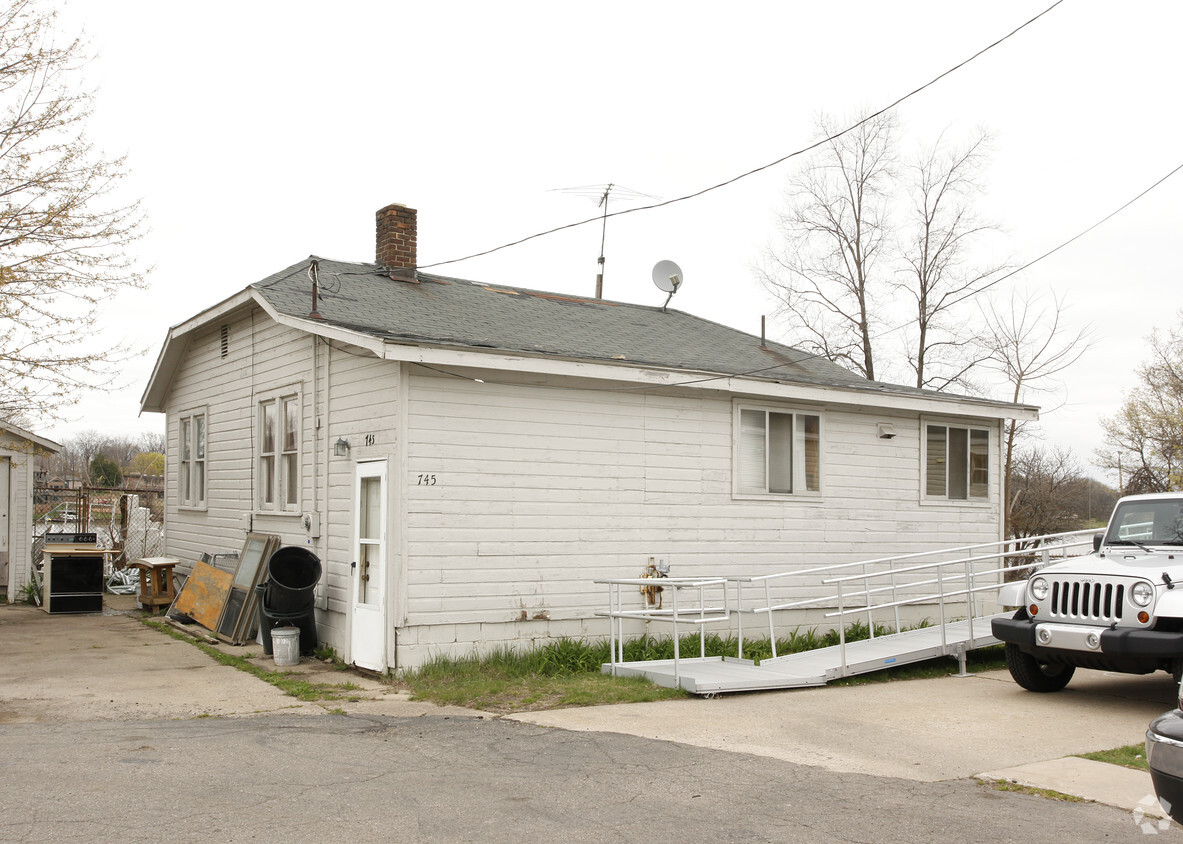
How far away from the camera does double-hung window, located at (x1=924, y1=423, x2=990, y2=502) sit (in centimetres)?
1515

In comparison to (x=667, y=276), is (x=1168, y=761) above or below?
below

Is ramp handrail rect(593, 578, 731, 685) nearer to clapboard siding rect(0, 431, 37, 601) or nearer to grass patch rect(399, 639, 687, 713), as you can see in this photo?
grass patch rect(399, 639, 687, 713)

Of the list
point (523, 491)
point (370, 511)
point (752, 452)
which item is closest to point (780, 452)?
point (752, 452)

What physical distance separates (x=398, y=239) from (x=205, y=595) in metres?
5.55

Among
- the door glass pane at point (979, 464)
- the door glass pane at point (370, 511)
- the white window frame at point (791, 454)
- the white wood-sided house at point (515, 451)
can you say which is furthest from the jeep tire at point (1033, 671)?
the door glass pane at point (370, 511)

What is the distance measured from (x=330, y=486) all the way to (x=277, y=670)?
2.18 metres

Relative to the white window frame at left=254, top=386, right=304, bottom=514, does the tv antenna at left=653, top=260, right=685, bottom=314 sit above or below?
above

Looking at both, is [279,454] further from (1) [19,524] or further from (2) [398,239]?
(1) [19,524]

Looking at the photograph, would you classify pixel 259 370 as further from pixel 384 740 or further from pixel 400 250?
pixel 384 740

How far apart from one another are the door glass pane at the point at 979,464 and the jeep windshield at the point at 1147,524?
540cm

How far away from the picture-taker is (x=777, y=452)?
1354cm

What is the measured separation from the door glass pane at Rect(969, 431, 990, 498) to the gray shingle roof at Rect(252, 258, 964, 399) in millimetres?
1455

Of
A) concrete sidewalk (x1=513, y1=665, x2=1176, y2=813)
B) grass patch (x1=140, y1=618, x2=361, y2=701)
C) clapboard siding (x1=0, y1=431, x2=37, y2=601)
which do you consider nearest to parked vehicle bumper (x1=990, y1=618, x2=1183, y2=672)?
concrete sidewalk (x1=513, y1=665, x2=1176, y2=813)

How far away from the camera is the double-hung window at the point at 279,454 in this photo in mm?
12789
